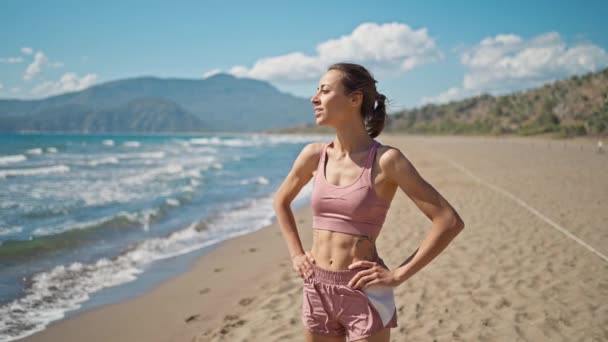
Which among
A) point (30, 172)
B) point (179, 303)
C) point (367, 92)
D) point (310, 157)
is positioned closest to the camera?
point (367, 92)

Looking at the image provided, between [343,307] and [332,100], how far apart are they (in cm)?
85

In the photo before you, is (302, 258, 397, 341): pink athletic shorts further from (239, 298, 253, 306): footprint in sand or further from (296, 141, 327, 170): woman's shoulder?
(239, 298, 253, 306): footprint in sand

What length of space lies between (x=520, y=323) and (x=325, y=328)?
3.25m

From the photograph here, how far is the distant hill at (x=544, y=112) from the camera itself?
45528mm

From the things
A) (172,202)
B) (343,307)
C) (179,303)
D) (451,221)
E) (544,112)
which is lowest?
(179,303)

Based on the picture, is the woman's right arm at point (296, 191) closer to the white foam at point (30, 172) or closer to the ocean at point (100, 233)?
the ocean at point (100, 233)

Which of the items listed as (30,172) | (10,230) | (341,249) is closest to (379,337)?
(341,249)

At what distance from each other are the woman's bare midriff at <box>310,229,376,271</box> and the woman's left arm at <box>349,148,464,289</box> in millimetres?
86

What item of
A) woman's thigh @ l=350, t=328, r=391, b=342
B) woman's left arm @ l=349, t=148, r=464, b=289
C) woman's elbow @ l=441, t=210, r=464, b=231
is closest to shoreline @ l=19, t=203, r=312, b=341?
woman's thigh @ l=350, t=328, r=391, b=342

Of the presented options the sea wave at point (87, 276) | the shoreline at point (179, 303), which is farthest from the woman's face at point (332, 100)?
the sea wave at point (87, 276)

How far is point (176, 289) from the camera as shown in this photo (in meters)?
6.55

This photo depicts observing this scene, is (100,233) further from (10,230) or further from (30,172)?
(30,172)

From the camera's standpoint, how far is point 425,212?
5.94 ft

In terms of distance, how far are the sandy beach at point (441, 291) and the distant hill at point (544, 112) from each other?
23188mm
